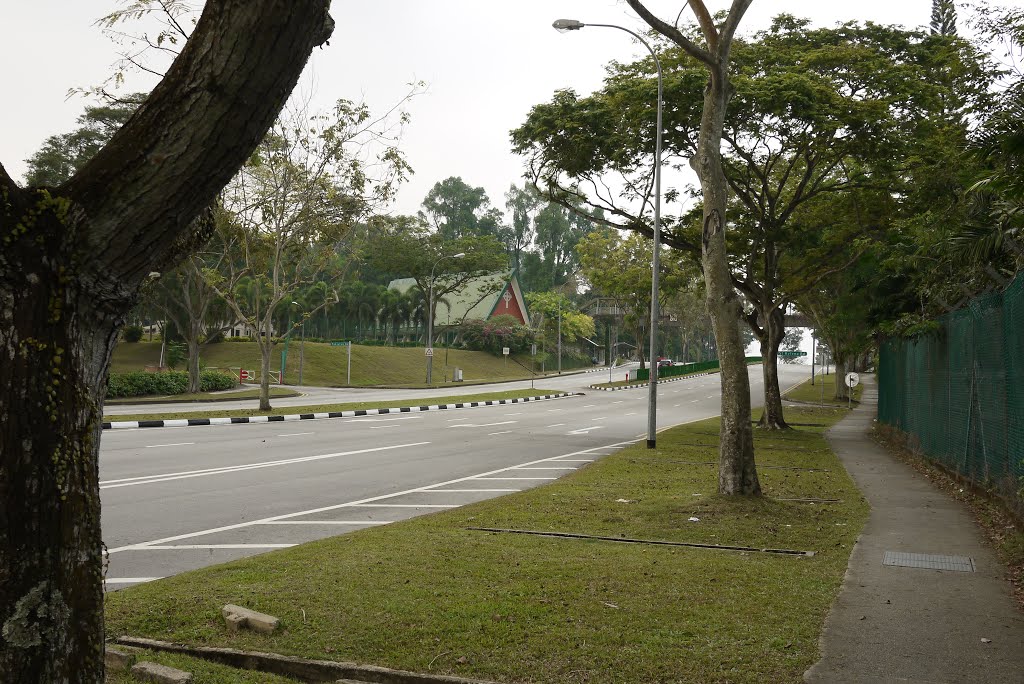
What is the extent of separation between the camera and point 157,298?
39.8 m

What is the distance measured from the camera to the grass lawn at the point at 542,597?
4387mm

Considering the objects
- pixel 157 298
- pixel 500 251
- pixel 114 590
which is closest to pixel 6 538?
pixel 114 590

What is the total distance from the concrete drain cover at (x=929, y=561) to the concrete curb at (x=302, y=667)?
4391mm

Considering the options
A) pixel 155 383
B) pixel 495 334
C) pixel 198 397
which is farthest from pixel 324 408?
pixel 495 334

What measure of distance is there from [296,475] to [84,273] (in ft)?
32.4

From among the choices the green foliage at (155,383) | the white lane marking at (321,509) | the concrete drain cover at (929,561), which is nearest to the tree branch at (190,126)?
the white lane marking at (321,509)

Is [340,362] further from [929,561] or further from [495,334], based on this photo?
[929,561]

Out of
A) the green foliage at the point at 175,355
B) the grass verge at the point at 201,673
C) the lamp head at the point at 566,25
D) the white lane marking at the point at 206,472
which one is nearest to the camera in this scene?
the grass verge at the point at 201,673

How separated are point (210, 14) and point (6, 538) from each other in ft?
5.94

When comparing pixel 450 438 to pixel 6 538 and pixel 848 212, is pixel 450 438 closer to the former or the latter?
pixel 848 212

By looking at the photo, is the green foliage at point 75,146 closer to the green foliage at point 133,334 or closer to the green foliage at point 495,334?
the green foliage at point 133,334

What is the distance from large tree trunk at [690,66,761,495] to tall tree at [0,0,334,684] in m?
7.38

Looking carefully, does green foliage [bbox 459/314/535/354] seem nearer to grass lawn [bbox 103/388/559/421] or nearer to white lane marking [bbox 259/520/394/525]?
grass lawn [bbox 103/388/559/421]

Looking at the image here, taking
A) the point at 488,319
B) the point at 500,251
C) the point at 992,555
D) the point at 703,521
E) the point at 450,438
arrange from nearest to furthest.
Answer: the point at 992,555 → the point at 703,521 → the point at 450,438 → the point at 500,251 → the point at 488,319
